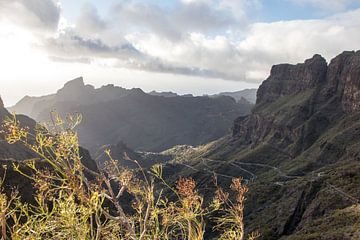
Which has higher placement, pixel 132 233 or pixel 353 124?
pixel 132 233

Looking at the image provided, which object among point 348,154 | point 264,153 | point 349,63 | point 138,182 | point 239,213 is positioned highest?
point 349,63

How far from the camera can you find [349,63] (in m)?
197

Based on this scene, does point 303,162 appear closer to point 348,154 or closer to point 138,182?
point 348,154

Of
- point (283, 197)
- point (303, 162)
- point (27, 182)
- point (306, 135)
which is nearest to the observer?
point (27, 182)

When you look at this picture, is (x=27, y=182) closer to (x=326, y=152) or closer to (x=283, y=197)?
(x=283, y=197)

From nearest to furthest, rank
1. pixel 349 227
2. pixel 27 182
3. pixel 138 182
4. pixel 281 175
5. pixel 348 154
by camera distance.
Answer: pixel 138 182 → pixel 349 227 → pixel 27 182 → pixel 348 154 → pixel 281 175

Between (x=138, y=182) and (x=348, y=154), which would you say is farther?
(x=348, y=154)

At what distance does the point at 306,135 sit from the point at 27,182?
149260 millimetres

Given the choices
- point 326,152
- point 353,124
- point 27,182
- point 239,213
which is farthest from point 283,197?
point 239,213

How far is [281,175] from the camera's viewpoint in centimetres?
14200

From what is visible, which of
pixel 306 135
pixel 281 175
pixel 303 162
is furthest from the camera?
pixel 306 135

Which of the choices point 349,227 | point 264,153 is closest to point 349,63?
point 264,153

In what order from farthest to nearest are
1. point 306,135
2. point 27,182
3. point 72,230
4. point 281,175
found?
1. point 306,135
2. point 281,175
3. point 27,182
4. point 72,230

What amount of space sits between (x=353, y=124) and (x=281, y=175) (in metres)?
38.9
